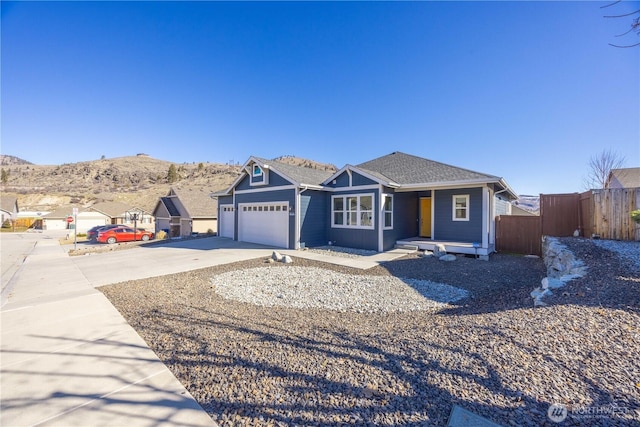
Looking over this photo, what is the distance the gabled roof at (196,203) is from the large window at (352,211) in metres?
14.2

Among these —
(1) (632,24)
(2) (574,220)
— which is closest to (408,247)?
(2) (574,220)

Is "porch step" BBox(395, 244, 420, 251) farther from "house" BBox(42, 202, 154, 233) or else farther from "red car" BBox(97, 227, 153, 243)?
"house" BBox(42, 202, 154, 233)

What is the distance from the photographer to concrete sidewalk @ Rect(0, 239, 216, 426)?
90.6 inches

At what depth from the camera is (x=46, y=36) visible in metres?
11.2

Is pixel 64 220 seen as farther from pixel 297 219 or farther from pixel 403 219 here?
pixel 403 219

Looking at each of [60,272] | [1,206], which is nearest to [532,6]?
[60,272]

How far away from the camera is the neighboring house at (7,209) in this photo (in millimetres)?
40169

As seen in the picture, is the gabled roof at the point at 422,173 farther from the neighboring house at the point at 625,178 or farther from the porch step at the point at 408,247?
the neighboring house at the point at 625,178

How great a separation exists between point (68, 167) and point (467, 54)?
313ft

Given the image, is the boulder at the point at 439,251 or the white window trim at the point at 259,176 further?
the white window trim at the point at 259,176

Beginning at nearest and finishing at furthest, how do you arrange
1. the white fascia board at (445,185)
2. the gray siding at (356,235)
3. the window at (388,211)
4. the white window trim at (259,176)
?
the white fascia board at (445,185), the gray siding at (356,235), the window at (388,211), the white window trim at (259,176)

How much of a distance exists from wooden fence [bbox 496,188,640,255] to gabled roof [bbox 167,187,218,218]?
21.6 m

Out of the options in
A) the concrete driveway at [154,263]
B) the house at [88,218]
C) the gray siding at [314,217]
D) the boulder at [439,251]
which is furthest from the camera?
the house at [88,218]

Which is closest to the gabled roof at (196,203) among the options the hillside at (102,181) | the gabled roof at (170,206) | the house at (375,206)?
the gabled roof at (170,206)
